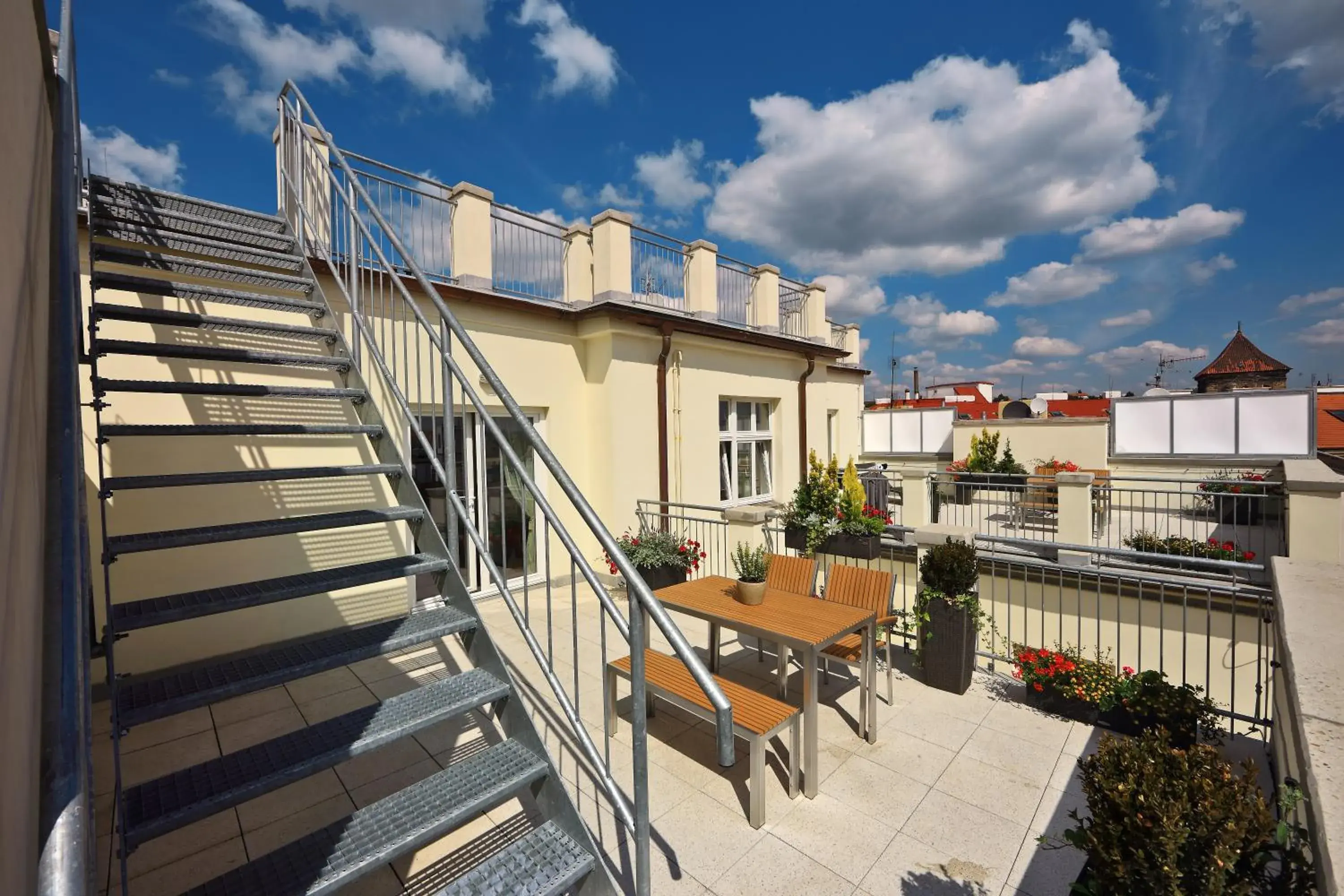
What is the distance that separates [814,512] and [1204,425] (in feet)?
35.7

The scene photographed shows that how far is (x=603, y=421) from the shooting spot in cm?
682

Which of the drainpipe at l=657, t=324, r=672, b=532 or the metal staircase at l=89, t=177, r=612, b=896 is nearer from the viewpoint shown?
the metal staircase at l=89, t=177, r=612, b=896

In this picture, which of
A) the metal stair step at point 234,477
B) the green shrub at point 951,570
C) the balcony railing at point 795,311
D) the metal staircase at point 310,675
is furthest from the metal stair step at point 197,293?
the balcony railing at point 795,311

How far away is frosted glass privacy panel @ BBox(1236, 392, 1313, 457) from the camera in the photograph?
11.2 metres

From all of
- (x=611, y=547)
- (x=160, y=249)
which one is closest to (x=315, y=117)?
(x=160, y=249)

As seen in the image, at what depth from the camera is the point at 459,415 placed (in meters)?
6.29

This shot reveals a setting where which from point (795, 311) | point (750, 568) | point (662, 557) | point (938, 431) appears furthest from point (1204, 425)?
point (750, 568)

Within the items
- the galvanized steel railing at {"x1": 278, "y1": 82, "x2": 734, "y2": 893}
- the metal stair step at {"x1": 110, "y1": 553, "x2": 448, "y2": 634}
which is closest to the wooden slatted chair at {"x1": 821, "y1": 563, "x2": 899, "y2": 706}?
the galvanized steel railing at {"x1": 278, "y1": 82, "x2": 734, "y2": 893}

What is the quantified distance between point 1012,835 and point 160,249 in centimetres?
600

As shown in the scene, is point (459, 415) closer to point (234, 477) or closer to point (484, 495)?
point (484, 495)

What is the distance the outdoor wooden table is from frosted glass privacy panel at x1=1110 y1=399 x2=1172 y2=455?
12.5 metres

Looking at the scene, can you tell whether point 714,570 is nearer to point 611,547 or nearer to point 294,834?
point 294,834

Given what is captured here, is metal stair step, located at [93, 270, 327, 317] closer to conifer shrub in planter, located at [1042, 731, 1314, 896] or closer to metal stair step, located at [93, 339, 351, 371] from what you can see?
metal stair step, located at [93, 339, 351, 371]

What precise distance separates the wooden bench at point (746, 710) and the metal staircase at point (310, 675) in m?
0.54
